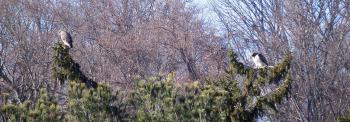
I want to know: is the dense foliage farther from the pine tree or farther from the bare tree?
the bare tree

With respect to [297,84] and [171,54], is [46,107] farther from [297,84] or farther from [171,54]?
[171,54]

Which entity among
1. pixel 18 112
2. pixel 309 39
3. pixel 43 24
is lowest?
pixel 18 112

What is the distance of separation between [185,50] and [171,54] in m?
0.84

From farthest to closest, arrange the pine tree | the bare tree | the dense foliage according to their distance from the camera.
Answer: the bare tree
the pine tree
the dense foliage

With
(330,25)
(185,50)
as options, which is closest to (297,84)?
(330,25)

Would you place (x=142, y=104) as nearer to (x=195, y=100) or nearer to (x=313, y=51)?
(x=195, y=100)

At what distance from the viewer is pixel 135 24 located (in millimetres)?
28344

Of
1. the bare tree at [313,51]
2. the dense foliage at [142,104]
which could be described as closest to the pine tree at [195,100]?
the dense foliage at [142,104]

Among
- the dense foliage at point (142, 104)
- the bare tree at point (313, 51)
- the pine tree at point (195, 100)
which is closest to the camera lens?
the dense foliage at point (142, 104)

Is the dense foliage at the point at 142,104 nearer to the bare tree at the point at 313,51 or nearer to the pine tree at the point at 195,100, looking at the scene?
the pine tree at the point at 195,100

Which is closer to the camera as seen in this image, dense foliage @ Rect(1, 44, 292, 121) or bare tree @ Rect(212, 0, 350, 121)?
dense foliage @ Rect(1, 44, 292, 121)

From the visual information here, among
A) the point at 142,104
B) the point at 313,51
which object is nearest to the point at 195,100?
the point at 142,104

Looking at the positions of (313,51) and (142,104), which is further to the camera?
(313,51)

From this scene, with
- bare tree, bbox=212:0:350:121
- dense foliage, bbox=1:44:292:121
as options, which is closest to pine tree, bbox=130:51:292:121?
dense foliage, bbox=1:44:292:121
